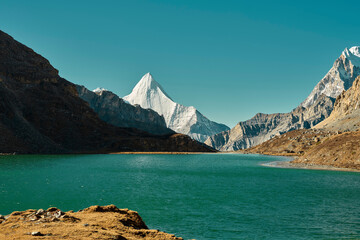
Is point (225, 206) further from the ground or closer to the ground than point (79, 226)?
closer to the ground

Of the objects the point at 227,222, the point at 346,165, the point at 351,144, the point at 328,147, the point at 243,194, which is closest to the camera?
the point at 227,222

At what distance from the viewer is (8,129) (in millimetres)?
181250

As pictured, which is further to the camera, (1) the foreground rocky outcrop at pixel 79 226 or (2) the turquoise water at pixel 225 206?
(2) the turquoise water at pixel 225 206

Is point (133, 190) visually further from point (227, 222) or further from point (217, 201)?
point (227, 222)

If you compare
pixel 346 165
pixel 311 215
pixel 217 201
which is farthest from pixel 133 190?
pixel 346 165

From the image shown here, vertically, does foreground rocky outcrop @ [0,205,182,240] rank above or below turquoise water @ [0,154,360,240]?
above

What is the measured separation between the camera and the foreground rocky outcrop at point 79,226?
18.2 meters

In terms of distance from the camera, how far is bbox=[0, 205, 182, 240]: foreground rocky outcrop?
18172mm

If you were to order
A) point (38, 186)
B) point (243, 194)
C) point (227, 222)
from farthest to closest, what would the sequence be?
point (38, 186) < point (243, 194) < point (227, 222)

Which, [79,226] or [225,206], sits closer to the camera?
[79,226]

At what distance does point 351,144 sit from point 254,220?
87515 millimetres

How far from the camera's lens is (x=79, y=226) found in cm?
2034

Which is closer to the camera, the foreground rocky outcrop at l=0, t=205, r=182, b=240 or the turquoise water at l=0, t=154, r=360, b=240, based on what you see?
the foreground rocky outcrop at l=0, t=205, r=182, b=240

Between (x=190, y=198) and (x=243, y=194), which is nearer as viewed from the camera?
(x=190, y=198)
